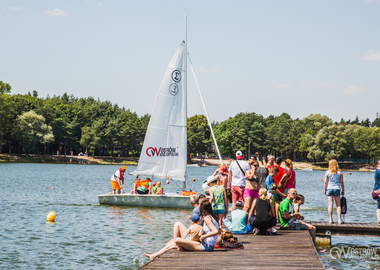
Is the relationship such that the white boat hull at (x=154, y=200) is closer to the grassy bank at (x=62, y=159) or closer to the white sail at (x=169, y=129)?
the white sail at (x=169, y=129)

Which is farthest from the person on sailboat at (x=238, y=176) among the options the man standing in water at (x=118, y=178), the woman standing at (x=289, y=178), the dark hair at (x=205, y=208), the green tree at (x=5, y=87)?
the green tree at (x=5, y=87)

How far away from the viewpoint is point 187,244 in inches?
369

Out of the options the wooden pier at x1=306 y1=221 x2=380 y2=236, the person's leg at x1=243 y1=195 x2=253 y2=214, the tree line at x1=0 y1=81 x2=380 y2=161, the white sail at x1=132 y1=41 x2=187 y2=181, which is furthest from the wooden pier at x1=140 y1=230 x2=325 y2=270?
the tree line at x1=0 y1=81 x2=380 y2=161

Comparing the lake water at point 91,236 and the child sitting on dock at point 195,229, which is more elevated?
the child sitting on dock at point 195,229

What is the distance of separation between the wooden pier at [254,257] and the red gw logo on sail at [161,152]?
12.8 metres

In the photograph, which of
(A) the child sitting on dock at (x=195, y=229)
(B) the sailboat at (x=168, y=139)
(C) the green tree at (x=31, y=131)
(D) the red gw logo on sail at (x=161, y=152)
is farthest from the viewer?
(C) the green tree at (x=31, y=131)

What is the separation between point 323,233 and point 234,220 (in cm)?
456

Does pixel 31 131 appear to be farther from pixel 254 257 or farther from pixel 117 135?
pixel 254 257

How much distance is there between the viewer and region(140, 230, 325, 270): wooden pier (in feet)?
26.7

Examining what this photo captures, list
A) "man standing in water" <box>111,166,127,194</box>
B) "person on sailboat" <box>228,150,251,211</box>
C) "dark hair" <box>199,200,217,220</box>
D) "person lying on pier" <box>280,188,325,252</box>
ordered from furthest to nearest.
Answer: "man standing in water" <box>111,166,127,194</box> < "person on sailboat" <box>228,150,251,211</box> < "person lying on pier" <box>280,188,325,252</box> < "dark hair" <box>199,200,217,220</box>

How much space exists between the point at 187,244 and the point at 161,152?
14152 mm

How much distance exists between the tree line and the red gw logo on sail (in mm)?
72427

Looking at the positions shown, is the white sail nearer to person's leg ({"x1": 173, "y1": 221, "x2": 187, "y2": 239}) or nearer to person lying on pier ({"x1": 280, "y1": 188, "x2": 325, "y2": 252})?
person lying on pier ({"x1": 280, "y1": 188, "x2": 325, "y2": 252})

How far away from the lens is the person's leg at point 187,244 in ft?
30.6
